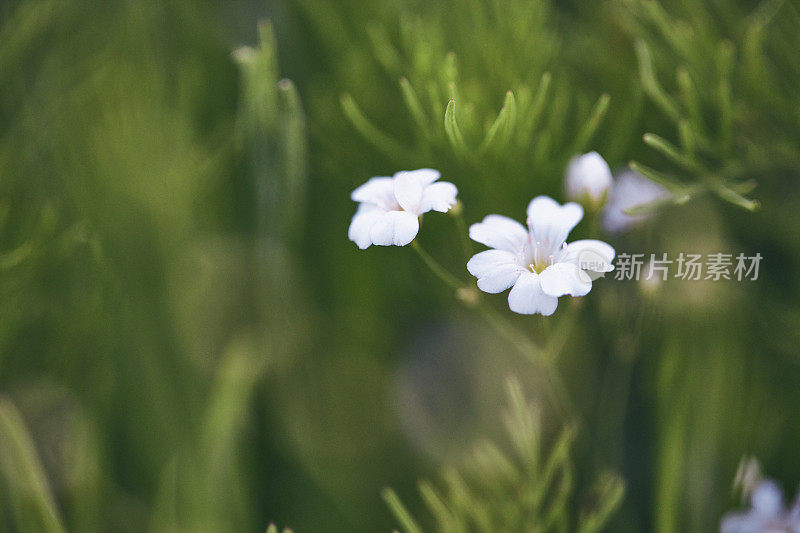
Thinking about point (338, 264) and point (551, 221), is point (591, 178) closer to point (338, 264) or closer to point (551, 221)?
point (551, 221)

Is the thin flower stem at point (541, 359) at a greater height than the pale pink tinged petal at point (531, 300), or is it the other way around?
the thin flower stem at point (541, 359)

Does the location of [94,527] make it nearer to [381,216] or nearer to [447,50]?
[381,216]

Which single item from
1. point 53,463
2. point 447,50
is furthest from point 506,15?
point 53,463

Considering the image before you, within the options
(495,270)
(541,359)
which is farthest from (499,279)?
(541,359)

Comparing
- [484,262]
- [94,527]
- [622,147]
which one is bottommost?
[94,527]

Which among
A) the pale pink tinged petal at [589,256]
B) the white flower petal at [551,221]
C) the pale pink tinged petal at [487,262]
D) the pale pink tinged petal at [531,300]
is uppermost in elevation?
the white flower petal at [551,221]

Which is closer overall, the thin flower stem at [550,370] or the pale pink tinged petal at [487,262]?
the pale pink tinged petal at [487,262]

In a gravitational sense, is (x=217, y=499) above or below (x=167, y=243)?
below

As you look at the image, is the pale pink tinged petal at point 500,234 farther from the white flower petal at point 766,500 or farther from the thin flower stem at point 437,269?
the white flower petal at point 766,500

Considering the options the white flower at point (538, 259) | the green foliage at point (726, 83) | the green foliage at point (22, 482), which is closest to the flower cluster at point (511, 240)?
the white flower at point (538, 259)
